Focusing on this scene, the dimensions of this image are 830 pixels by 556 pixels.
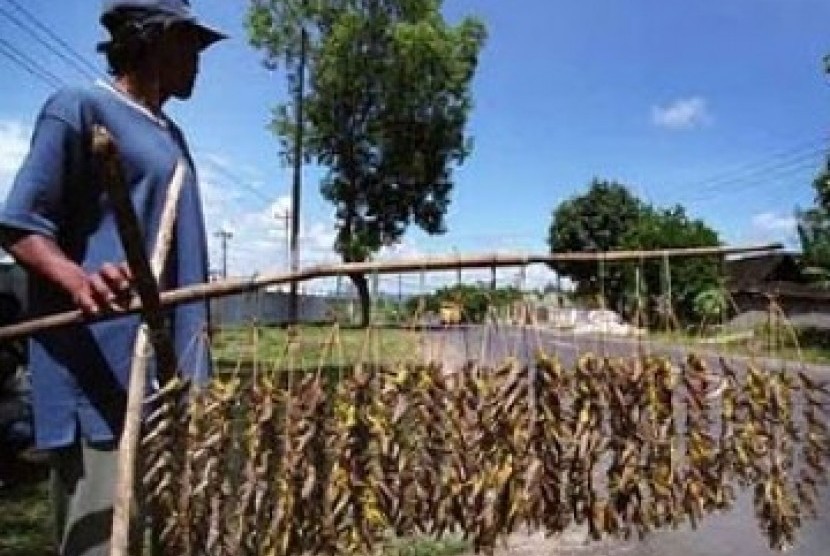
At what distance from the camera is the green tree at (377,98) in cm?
4500

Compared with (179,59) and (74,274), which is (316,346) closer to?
(74,274)

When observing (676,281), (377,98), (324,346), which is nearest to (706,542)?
(676,281)

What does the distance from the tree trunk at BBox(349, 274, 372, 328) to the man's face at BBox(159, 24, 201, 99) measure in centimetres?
67

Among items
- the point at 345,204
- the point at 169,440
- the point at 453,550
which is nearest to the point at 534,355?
the point at 169,440

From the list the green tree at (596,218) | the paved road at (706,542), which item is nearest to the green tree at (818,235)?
the green tree at (596,218)

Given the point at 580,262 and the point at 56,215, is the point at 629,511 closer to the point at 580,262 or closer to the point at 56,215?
the point at 580,262

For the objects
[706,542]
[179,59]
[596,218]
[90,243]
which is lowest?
[706,542]

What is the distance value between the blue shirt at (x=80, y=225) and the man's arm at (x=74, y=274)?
0.04 meters

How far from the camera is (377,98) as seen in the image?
45344 millimetres

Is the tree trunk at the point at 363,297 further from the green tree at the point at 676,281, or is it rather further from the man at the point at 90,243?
the green tree at the point at 676,281

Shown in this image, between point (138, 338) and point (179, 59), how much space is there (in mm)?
762

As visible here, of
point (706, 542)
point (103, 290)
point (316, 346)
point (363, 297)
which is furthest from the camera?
point (706, 542)

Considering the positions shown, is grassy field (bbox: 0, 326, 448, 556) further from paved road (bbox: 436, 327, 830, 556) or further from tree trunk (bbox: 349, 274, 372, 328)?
paved road (bbox: 436, 327, 830, 556)

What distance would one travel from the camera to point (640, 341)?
3.08 metres
